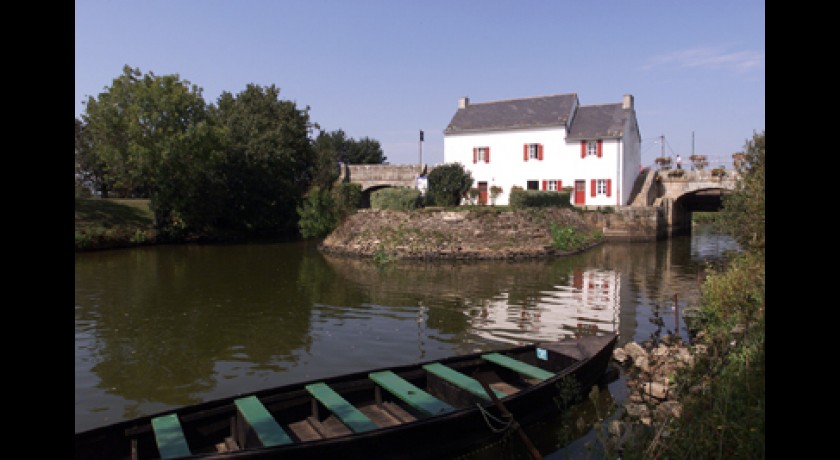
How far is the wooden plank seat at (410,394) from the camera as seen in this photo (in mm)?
7316

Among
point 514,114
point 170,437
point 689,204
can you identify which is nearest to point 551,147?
point 514,114

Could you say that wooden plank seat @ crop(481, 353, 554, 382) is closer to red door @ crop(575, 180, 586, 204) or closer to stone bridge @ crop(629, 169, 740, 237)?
stone bridge @ crop(629, 169, 740, 237)

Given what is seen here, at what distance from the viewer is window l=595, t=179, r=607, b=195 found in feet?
132

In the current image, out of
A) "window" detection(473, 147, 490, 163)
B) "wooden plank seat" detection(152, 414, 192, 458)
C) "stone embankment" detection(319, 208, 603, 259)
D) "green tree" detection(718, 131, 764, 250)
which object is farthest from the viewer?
Result: "window" detection(473, 147, 490, 163)

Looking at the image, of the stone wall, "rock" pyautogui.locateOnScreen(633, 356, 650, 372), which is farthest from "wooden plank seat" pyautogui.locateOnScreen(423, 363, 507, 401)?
the stone wall

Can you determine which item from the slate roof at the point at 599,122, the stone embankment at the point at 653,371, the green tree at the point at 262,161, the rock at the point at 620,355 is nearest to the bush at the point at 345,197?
the green tree at the point at 262,161

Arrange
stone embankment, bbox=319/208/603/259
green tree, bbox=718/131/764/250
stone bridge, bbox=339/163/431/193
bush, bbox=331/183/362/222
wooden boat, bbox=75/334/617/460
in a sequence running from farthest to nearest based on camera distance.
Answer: stone bridge, bbox=339/163/431/193
bush, bbox=331/183/362/222
stone embankment, bbox=319/208/603/259
green tree, bbox=718/131/764/250
wooden boat, bbox=75/334/617/460

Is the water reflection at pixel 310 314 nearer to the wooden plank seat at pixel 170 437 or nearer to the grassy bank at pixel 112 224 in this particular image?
the wooden plank seat at pixel 170 437

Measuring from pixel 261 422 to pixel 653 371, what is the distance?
214 inches

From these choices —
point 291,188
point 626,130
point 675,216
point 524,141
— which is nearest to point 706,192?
point 675,216

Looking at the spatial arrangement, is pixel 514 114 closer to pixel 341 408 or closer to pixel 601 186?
pixel 601 186

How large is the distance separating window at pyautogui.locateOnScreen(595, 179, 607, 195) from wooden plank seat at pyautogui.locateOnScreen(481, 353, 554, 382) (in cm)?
3317

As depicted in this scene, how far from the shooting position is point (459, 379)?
26.5 ft

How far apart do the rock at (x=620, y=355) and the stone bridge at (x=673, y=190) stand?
28454 millimetres
